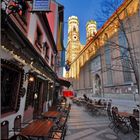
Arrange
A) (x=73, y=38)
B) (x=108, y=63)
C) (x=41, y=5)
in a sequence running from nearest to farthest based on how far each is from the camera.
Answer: (x=41, y=5), (x=108, y=63), (x=73, y=38)

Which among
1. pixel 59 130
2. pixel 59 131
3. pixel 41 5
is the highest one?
pixel 41 5

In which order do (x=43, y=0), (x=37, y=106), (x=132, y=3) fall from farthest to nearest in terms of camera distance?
(x=132, y=3)
(x=37, y=106)
(x=43, y=0)

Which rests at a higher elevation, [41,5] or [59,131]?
[41,5]

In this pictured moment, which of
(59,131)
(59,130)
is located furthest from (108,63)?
(59,131)

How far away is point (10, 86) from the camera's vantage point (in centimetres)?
514

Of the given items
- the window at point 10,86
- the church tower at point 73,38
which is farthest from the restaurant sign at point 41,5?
the church tower at point 73,38

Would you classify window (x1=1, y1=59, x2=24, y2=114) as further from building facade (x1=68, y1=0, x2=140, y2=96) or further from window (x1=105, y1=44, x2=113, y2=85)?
window (x1=105, y1=44, x2=113, y2=85)

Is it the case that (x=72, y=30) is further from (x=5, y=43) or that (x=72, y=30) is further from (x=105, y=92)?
(x=5, y=43)

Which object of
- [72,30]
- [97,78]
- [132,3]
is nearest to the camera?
[132,3]

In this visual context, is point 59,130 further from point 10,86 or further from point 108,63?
point 108,63

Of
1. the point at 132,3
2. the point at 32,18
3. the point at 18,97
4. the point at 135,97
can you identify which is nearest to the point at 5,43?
the point at 18,97

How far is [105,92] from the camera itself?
29094 millimetres

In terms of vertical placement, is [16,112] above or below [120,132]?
above

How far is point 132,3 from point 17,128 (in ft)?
73.9
